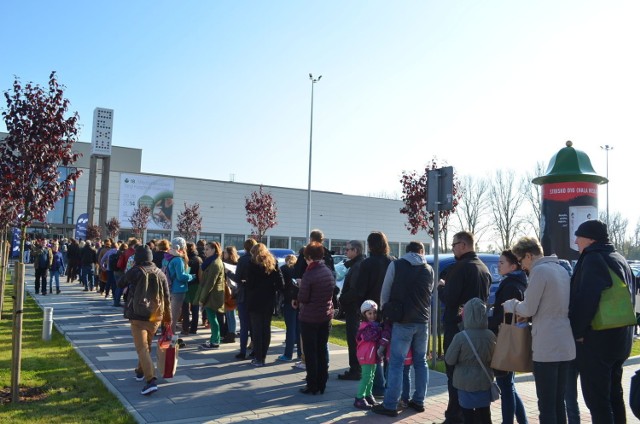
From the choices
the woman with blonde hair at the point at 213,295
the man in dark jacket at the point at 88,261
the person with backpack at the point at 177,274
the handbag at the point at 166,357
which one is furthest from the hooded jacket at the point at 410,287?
the man in dark jacket at the point at 88,261

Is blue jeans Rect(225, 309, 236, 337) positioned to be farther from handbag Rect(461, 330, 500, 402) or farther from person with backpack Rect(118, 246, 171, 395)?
handbag Rect(461, 330, 500, 402)

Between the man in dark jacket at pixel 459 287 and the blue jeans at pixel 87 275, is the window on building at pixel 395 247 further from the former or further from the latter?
the man in dark jacket at pixel 459 287

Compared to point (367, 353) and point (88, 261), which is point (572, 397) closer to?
point (367, 353)

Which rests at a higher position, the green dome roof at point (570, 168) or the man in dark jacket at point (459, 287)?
the green dome roof at point (570, 168)

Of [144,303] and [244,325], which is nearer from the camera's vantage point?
[144,303]

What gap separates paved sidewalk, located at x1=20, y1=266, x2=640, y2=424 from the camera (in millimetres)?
5922

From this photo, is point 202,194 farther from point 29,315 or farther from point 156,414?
point 156,414

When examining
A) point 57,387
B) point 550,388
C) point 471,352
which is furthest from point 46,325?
point 550,388

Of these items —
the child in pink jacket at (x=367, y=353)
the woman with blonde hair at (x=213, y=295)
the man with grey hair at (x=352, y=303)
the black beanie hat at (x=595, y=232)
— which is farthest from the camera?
the woman with blonde hair at (x=213, y=295)

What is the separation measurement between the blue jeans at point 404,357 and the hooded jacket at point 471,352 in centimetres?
102

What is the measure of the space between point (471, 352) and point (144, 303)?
403cm

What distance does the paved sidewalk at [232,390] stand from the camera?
19.4ft

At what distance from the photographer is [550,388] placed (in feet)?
14.9

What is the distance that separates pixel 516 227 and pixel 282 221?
25018mm
